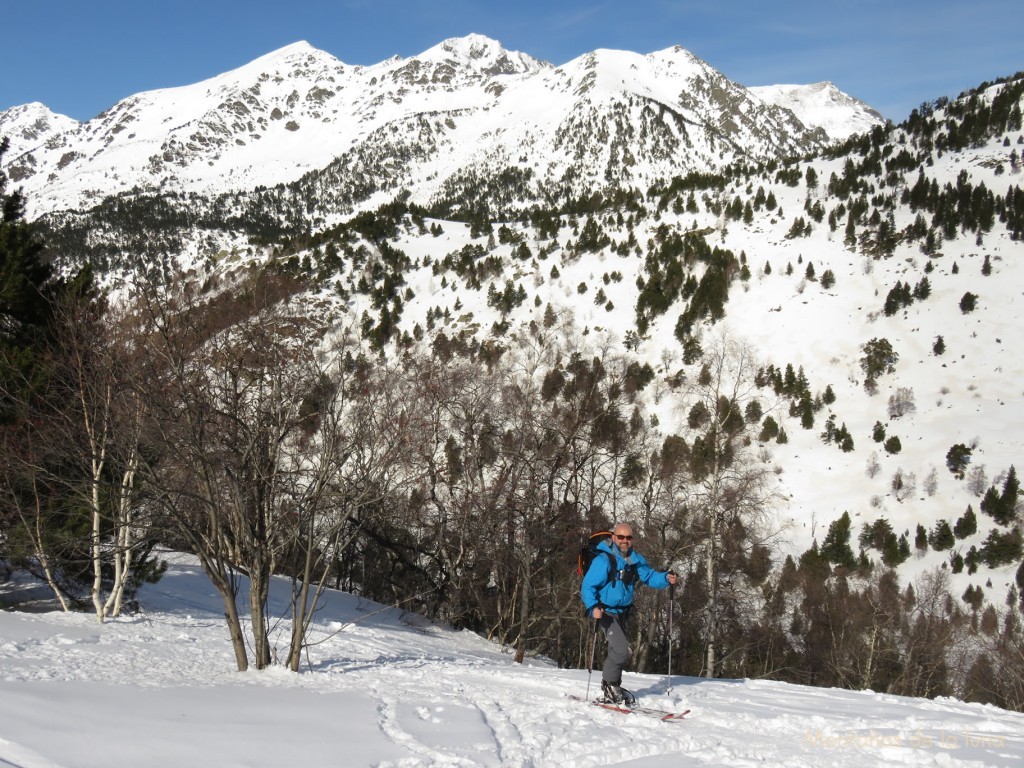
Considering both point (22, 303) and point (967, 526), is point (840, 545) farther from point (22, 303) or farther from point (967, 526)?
point (22, 303)

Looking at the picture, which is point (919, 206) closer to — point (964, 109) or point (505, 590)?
point (964, 109)

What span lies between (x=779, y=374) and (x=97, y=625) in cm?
3479

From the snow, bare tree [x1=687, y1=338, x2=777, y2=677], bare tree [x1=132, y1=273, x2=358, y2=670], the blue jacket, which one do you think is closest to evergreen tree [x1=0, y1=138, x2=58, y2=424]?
bare tree [x1=132, y1=273, x2=358, y2=670]

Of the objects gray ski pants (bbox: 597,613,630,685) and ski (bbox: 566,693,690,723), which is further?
gray ski pants (bbox: 597,613,630,685)

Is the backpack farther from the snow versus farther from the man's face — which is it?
the snow

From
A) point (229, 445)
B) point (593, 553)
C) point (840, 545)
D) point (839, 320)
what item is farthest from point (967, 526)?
point (229, 445)

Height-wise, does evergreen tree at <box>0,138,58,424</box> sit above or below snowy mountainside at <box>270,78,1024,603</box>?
below

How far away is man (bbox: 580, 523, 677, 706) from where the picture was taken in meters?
5.89

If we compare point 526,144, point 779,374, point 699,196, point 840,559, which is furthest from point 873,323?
point 526,144

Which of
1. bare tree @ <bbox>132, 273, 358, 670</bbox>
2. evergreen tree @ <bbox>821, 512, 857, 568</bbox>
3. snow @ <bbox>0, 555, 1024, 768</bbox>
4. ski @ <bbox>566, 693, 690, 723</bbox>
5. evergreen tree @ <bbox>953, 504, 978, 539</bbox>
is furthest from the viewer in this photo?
evergreen tree @ <bbox>821, 512, 857, 568</bbox>

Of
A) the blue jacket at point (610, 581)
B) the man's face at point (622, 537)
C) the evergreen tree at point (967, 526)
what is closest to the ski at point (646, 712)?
the blue jacket at point (610, 581)

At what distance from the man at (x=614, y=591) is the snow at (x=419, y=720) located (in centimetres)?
40

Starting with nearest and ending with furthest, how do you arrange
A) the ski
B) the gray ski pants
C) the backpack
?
the ski → the gray ski pants → the backpack

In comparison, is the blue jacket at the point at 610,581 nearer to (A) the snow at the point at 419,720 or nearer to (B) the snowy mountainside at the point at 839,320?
(A) the snow at the point at 419,720
